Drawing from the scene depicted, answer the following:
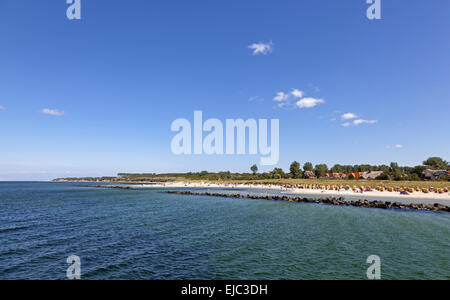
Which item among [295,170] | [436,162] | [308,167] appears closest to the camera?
[436,162]

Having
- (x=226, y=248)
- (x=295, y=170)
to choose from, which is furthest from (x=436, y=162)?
(x=226, y=248)

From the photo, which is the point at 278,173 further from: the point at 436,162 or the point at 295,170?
the point at 436,162

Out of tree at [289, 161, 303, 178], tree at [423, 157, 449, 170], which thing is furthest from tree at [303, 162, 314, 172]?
tree at [423, 157, 449, 170]

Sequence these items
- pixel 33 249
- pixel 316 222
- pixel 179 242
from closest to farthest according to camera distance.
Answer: pixel 33 249, pixel 179 242, pixel 316 222

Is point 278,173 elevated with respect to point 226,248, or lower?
lower

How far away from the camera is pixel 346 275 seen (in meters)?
13.3

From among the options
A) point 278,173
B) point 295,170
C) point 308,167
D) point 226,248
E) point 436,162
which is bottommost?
point 278,173

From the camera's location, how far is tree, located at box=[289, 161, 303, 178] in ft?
492

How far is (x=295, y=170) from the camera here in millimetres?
151500
